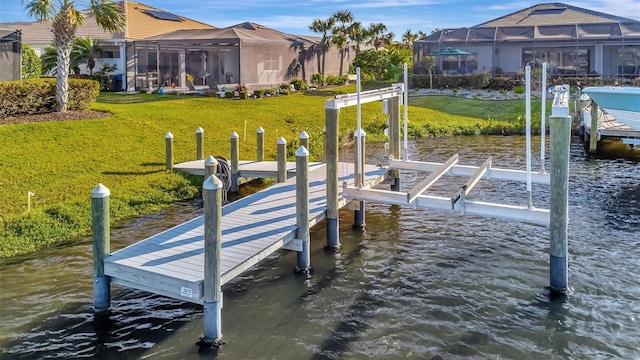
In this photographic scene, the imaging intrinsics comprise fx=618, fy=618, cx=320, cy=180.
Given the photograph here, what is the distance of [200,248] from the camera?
953 centimetres

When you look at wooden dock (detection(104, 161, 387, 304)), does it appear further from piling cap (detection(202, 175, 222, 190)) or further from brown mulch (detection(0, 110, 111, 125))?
brown mulch (detection(0, 110, 111, 125))

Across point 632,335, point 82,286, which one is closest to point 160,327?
point 82,286

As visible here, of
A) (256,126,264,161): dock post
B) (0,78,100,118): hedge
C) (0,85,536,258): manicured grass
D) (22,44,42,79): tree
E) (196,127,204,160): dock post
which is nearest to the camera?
(0,85,536,258): manicured grass

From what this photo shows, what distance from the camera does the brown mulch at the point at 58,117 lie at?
19.1m

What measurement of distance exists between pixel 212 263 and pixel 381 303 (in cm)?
290

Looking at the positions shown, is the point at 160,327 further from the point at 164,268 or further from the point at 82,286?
the point at 82,286

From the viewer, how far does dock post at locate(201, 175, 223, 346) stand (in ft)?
26.0

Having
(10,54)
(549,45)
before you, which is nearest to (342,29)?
(549,45)

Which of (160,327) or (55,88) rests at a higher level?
(55,88)

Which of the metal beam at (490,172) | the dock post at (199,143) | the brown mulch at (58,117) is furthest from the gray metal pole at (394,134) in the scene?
the brown mulch at (58,117)

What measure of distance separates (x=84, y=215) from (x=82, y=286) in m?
3.56

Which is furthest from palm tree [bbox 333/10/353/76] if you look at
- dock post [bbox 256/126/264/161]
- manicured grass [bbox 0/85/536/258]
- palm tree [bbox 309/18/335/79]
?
dock post [bbox 256/126/264/161]

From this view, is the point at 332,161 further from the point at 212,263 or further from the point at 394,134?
the point at 394,134

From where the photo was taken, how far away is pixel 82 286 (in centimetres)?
995
